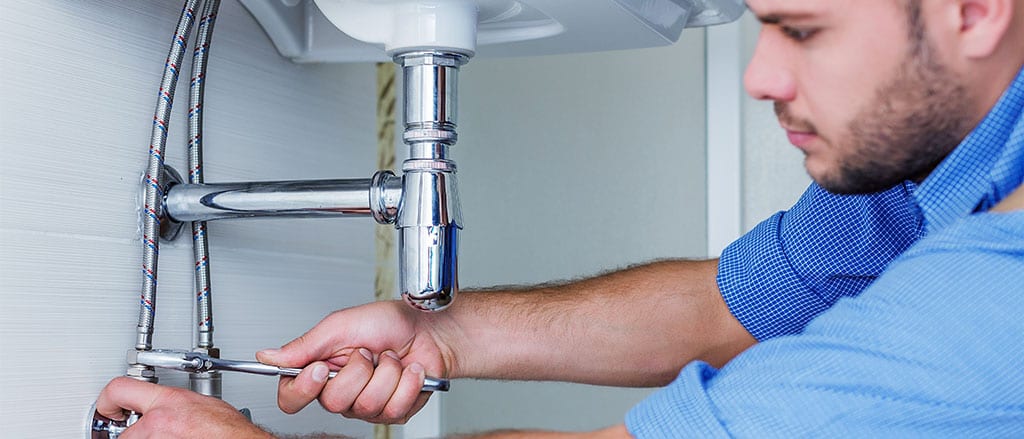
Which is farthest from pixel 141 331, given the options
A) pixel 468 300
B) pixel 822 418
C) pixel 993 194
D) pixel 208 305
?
pixel 993 194

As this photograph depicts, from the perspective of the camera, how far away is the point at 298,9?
3.30 ft

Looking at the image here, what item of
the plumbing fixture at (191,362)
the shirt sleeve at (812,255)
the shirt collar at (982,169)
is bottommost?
the plumbing fixture at (191,362)

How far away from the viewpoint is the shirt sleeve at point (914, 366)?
60cm

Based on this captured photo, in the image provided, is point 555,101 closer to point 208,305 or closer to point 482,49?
point 482,49

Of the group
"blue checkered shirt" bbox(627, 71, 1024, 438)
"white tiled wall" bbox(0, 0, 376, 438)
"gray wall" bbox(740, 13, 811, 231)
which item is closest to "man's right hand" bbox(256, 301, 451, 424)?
"white tiled wall" bbox(0, 0, 376, 438)

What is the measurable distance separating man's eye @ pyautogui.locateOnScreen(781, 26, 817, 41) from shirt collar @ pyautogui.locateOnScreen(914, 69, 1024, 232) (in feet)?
0.42

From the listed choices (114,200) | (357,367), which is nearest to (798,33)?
(357,367)

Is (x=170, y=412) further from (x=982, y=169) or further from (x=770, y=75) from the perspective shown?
(x=982, y=169)

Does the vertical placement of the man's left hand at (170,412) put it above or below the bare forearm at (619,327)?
below

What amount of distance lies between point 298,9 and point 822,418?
0.62 m

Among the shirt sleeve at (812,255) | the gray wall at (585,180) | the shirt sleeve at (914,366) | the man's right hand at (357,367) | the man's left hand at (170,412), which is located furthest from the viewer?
the gray wall at (585,180)

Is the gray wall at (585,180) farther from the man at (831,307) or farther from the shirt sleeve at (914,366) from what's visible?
the shirt sleeve at (914,366)

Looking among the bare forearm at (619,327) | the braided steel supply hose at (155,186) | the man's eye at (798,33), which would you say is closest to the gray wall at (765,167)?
the bare forearm at (619,327)

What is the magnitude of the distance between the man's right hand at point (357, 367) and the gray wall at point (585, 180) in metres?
0.45
